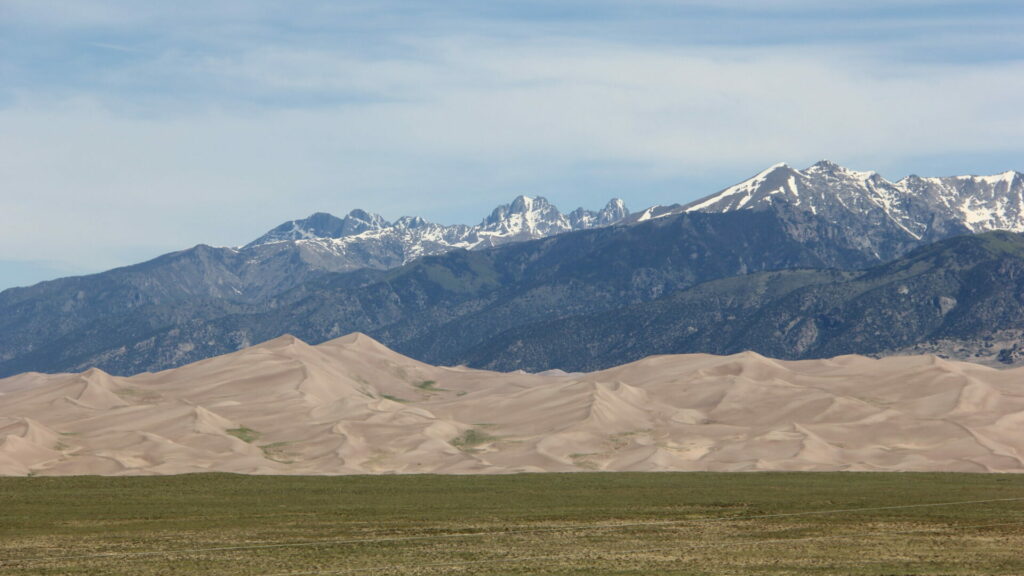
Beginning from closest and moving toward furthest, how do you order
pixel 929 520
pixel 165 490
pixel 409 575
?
pixel 409 575
pixel 929 520
pixel 165 490

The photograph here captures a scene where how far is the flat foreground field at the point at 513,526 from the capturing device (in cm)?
8756

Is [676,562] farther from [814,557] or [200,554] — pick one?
[200,554]

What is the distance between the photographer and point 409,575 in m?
82.6

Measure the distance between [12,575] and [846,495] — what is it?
89.4m

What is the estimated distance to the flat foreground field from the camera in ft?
287

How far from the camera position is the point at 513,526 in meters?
114

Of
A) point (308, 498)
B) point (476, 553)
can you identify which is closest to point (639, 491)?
point (308, 498)

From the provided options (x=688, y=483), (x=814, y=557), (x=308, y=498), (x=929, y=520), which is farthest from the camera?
(x=688, y=483)

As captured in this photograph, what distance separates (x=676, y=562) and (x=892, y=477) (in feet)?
326

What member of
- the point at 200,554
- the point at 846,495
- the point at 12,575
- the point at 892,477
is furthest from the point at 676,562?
the point at 892,477

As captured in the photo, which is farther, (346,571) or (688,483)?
(688,483)

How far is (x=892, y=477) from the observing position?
587 ft

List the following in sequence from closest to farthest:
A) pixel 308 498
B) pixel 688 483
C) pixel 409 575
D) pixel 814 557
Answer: pixel 409 575 < pixel 814 557 < pixel 308 498 < pixel 688 483

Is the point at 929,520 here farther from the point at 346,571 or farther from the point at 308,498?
the point at 308,498
